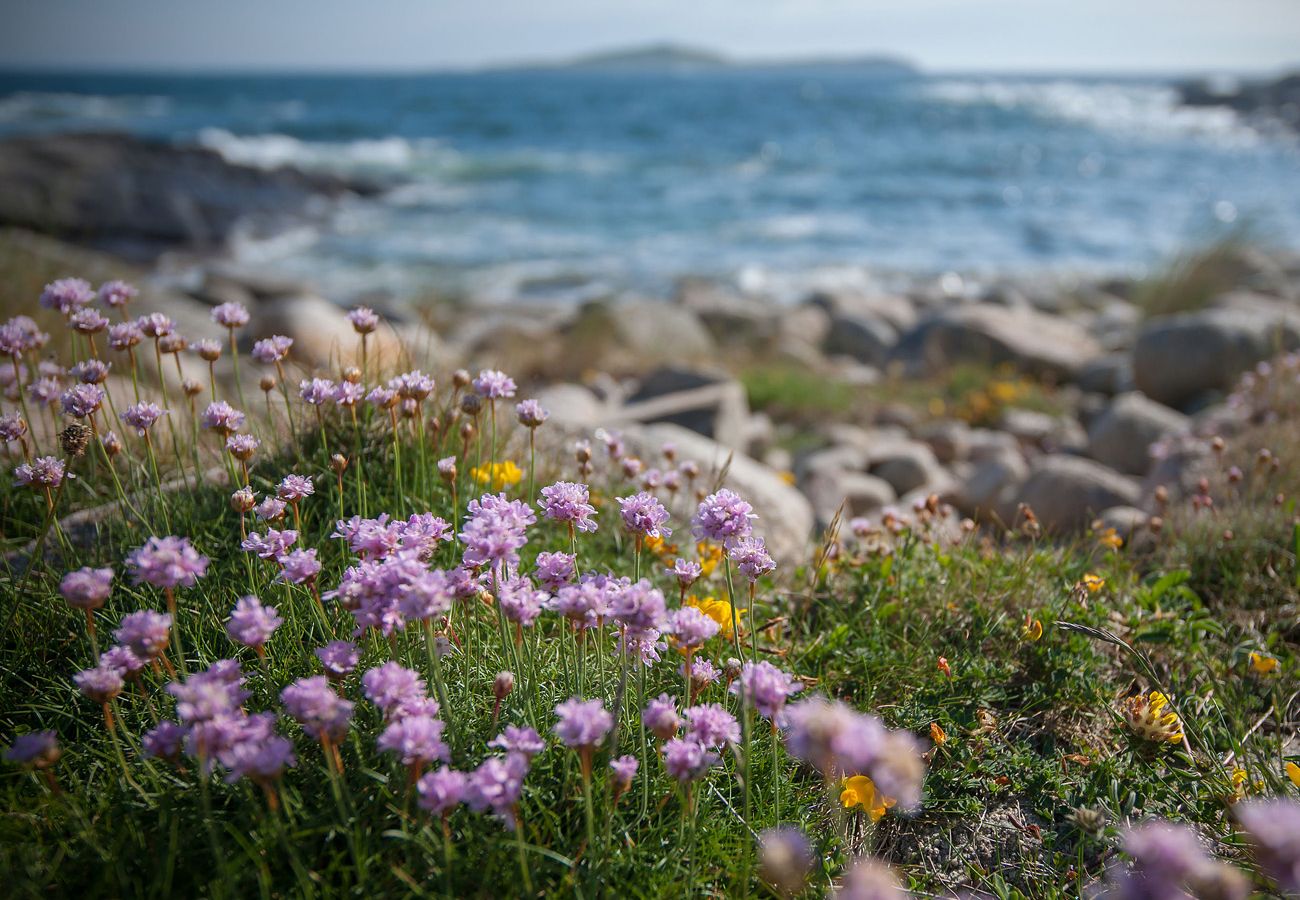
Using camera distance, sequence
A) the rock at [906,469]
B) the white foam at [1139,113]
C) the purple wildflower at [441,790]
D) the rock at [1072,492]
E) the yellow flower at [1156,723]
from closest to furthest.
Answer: the purple wildflower at [441,790] → the yellow flower at [1156,723] → the rock at [1072,492] → the rock at [906,469] → the white foam at [1139,113]

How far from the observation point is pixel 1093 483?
15.7 ft

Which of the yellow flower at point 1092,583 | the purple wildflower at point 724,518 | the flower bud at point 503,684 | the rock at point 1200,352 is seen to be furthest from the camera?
the rock at point 1200,352

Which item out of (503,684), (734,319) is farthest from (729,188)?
(503,684)

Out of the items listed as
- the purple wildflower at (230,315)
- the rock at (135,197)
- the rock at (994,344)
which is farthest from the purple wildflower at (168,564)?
the rock at (135,197)

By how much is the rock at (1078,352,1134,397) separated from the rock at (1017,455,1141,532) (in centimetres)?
371

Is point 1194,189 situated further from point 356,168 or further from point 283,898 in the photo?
point 283,898

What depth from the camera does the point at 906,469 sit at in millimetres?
6125

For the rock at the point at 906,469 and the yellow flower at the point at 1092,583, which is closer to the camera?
the yellow flower at the point at 1092,583

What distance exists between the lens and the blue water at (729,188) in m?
17.0

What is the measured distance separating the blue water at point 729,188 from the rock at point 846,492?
29.9ft

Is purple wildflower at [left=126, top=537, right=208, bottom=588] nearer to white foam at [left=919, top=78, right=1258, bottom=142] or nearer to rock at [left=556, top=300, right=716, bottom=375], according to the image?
rock at [left=556, top=300, right=716, bottom=375]

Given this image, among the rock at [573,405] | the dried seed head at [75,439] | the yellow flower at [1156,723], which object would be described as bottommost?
the rock at [573,405]

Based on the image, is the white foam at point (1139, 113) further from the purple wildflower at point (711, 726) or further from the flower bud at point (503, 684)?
the flower bud at point (503, 684)

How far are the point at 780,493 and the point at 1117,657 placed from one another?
191 cm
